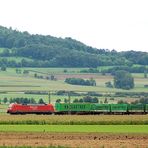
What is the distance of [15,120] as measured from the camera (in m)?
94.8

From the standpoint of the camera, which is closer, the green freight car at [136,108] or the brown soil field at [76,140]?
the brown soil field at [76,140]

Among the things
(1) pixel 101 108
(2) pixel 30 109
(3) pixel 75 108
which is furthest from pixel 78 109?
(2) pixel 30 109

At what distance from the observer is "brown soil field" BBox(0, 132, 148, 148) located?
59750 millimetres

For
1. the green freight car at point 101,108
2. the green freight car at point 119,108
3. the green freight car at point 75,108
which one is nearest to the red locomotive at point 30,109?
the green freight car at point 75,108

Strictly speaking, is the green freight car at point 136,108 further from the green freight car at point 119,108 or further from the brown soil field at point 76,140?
the brown soil field at point 76,140

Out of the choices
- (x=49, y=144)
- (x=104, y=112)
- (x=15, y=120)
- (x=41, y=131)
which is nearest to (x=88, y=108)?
(x=104, y=112)

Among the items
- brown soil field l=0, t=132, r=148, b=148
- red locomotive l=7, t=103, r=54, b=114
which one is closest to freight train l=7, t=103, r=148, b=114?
red locomotive l=7, t=103, r=54, b=114

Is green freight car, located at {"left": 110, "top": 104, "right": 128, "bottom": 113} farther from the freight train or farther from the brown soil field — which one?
the brown soil field

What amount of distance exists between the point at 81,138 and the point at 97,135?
3.91 metres

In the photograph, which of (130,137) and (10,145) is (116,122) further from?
(10,145)

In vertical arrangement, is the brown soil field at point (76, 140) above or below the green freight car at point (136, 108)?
above

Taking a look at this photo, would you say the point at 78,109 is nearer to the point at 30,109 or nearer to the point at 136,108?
the point at 30,109

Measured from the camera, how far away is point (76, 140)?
6431 cm

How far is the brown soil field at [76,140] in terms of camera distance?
59.8 m
